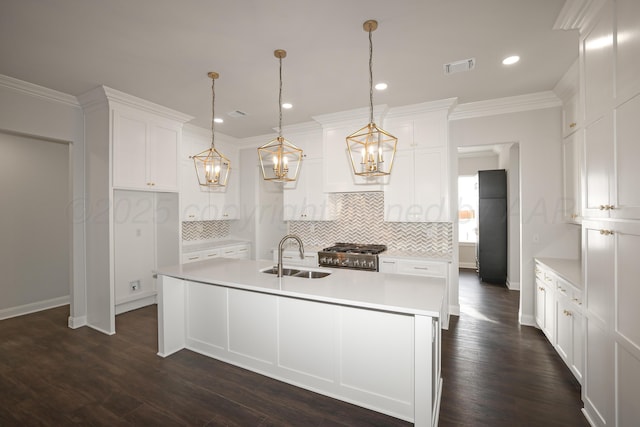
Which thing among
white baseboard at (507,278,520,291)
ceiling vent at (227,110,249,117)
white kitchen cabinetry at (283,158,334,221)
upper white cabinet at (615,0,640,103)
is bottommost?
white baseboard at (507,278,520,291)

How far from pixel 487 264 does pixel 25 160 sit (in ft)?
27.8

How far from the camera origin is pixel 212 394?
2418 millimetres

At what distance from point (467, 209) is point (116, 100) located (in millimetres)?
7837

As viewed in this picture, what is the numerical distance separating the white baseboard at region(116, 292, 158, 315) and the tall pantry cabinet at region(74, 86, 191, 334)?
A: 0.01 m

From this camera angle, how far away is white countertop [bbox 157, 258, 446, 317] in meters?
1.95

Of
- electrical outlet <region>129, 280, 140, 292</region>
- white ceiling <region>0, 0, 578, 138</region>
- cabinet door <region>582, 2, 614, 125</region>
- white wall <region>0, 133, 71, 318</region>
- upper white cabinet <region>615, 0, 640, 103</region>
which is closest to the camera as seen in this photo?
upper white cabinet <region>615, 0, 640, 103</region>

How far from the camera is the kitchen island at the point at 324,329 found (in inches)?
79.3

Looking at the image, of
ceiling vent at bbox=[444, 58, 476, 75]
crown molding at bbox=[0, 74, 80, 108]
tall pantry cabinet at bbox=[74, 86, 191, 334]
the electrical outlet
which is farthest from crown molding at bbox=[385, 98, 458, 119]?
the electrical outlet

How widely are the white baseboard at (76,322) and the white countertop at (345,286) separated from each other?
1.93m

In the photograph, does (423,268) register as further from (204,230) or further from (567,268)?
(204,230)

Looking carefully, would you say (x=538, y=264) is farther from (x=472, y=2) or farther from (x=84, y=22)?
(x=84, y=22)

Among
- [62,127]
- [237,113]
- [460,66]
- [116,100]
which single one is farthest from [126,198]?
[460,66]

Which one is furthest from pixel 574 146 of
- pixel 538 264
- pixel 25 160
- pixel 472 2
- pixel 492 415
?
pixel 25 160

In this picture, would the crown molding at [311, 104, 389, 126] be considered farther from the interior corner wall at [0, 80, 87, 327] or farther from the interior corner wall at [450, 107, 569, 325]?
the interior corner wall at [0, 80, 87, 327]
